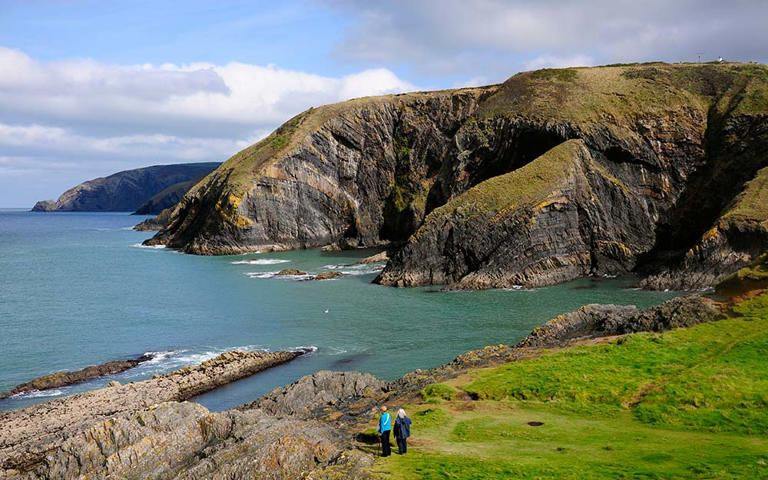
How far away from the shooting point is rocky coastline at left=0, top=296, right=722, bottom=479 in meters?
20.2

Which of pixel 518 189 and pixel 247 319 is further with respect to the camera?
pixel 518 189

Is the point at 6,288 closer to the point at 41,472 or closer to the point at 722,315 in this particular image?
the point at 41,472

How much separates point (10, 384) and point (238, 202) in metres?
89.0

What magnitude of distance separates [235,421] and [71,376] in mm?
27047

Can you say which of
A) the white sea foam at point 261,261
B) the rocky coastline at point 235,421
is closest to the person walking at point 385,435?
the rocky coastline at point 235,421

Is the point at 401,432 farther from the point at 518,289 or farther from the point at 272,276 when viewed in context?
the point at 272,276

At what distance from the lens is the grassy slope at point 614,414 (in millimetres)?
19266

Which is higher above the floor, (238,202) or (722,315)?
(238,202)

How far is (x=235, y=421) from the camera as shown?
22781 millimetres

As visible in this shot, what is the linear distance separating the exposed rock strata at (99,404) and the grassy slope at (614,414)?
12.3m

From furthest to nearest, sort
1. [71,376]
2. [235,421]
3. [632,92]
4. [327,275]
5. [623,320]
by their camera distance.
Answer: [632,92]
[327,275]
[71,376]
[623,320]
[235,421]

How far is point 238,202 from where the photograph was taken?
129875 mm

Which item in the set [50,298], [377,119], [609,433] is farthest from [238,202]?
[609,433]

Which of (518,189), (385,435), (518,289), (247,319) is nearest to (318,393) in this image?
(385,435)
